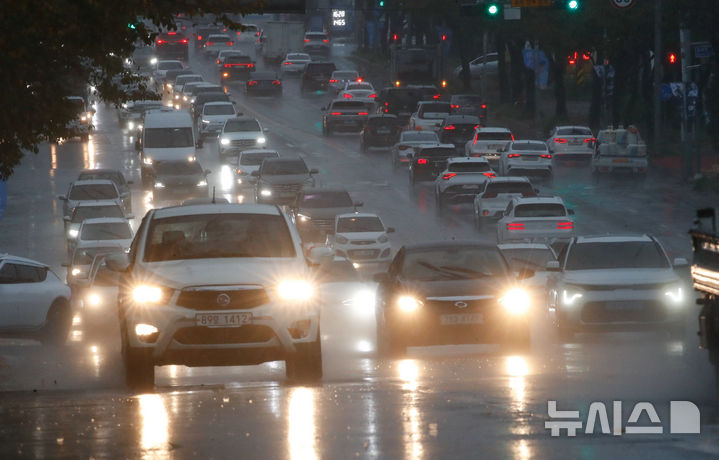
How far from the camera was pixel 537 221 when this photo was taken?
3519 cm

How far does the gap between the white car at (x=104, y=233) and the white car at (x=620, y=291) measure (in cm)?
1893

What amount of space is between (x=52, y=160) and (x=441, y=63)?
120 feet

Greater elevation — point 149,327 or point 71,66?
point 71,66

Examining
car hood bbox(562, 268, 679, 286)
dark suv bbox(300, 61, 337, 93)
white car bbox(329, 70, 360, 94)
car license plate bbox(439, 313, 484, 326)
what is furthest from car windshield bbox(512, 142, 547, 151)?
dark suv bbox(300, 61, 337, 93)

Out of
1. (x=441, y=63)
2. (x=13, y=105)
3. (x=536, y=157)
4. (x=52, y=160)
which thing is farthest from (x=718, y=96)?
(x=13, y=105)

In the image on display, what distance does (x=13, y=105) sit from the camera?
19.1 m

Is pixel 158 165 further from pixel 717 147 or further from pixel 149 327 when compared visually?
pixel 149 327

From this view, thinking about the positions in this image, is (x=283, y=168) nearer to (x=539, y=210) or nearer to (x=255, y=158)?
(x=255, y=158)

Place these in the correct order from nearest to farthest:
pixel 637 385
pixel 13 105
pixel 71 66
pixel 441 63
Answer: pixel 637 385 → pixel 13 105 → pixel 71 66 → pixel 441 63

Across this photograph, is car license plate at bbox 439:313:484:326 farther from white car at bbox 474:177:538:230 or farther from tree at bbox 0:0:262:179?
white car at bbox 474:177:538:230

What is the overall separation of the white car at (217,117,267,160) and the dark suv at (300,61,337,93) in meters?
30.1

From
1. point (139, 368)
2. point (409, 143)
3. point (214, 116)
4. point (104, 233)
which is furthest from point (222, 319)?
point (214, 116)

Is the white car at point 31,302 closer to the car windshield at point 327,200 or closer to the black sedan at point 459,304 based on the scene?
the black sedan at point 459,304

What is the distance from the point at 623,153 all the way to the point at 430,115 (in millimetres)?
15608
